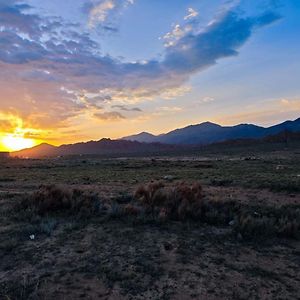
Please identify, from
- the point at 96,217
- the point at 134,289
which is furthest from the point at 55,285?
the point at 96,217

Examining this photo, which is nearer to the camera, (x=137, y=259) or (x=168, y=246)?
(x=137, y=259)

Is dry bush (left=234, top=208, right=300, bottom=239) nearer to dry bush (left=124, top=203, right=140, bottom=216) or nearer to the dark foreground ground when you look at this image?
the dark foreground ground

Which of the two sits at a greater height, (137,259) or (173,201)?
(173,201)

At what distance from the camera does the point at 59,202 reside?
12.3 meters

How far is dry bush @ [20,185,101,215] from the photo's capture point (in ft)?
38.9

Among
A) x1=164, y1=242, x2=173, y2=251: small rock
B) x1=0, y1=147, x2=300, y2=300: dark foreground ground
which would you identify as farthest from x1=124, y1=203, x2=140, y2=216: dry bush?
x1=164, y1=242, x2=173, y2=251: small rock

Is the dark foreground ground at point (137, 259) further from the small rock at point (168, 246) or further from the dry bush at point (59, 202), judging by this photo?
the dry bush at point (59, 202)

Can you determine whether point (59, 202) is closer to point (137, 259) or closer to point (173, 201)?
point (173, 201)

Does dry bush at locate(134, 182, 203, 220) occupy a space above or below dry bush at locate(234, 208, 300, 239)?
above

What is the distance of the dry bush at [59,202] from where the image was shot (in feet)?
38.9

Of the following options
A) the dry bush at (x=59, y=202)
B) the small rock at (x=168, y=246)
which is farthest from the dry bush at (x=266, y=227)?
the dry bush at (x=59, y=202)

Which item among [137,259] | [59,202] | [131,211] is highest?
[59,202]

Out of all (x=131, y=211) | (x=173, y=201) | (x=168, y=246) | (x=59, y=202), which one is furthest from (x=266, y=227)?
(x=59, y=202)

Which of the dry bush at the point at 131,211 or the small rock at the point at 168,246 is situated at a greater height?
the dry bush at the point at 131,211
